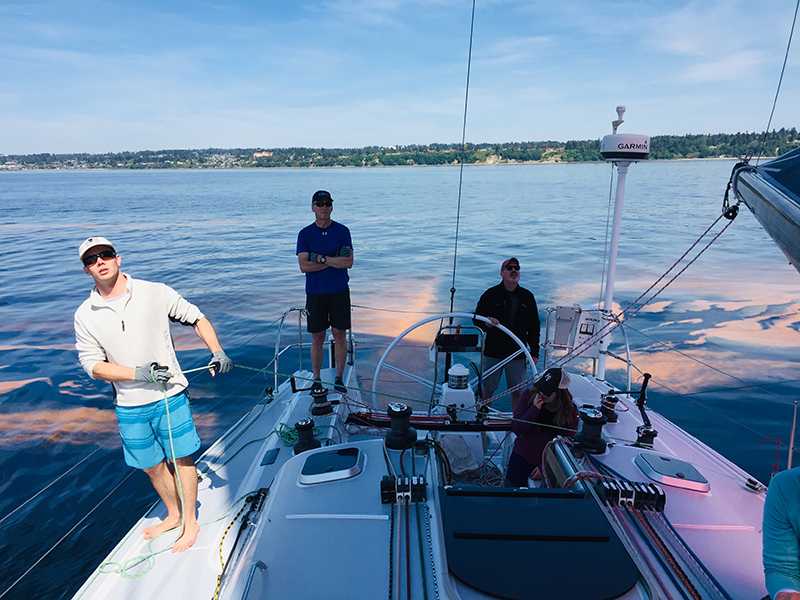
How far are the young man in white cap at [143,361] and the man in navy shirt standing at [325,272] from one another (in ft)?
4.33

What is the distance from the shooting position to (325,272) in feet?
12.0

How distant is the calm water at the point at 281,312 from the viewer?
4.20 meters

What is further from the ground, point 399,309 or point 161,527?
point 161,527

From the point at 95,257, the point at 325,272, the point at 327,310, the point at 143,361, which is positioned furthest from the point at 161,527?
the point at 325,272

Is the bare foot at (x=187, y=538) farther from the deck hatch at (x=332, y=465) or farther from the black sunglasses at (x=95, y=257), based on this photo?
the black sunglasses at (x=95, y=257)

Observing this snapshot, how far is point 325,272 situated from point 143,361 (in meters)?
1.76

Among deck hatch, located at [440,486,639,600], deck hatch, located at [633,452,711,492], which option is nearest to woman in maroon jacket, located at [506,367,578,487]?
deck hatch, located at [633,452,711,492]

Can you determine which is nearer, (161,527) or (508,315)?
(161,527)

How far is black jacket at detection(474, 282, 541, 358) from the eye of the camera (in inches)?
142

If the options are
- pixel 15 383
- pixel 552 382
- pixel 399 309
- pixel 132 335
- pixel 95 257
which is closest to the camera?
pixel 95 257

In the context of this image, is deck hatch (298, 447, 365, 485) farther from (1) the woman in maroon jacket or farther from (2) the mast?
(2) the mast

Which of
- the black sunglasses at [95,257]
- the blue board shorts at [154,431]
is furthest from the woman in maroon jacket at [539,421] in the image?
the black sunglasses at [95,257]

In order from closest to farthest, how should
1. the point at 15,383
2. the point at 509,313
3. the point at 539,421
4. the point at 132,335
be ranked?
the point at 132,335, the point at 539,421, the point at 509,313, the point at 15,383

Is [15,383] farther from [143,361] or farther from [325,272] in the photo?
[143,361]
